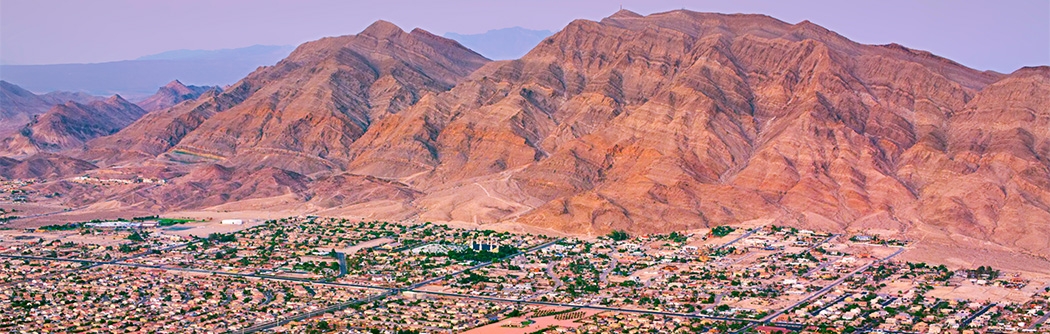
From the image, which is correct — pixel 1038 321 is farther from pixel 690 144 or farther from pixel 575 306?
pixel 690 144

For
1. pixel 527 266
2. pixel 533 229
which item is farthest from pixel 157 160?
pixel 527 266

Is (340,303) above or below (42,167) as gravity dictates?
below

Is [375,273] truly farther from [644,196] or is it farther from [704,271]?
[644,196]

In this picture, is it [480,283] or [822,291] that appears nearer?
[822,291]

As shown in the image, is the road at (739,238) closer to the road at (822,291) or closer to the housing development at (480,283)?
the housing development at (480,283)

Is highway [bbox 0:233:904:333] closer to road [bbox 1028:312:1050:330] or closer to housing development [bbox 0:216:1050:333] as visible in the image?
housing development [bbox 0:216:1050:333]

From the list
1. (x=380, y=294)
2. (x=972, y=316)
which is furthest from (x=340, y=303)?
(x=972, y=316)

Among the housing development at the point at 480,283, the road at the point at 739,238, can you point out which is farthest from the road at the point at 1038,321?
the road at the point at 739,238

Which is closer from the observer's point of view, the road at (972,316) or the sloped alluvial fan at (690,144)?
the road at (972,316)
